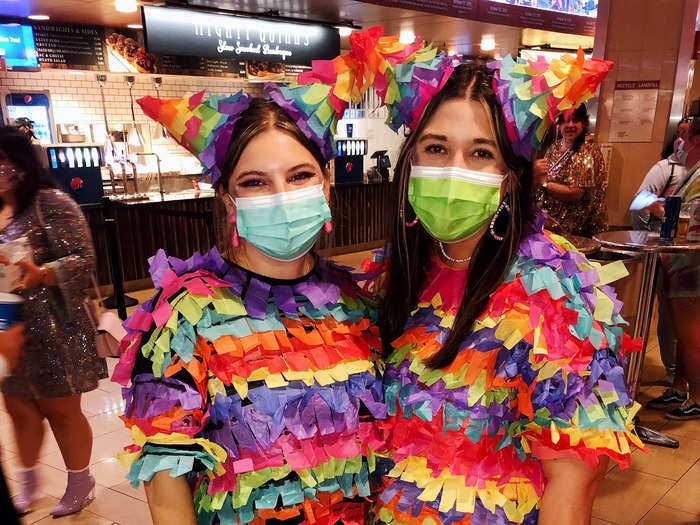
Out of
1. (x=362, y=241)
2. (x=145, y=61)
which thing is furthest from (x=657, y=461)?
(x=145, y=61)

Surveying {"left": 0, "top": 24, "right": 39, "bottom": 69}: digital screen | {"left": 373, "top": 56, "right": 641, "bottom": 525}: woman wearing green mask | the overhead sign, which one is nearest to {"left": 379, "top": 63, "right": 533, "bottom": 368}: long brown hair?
{"left": 373, "top": 56, "right": 641, "bottom": 525}: woman wearing green mask

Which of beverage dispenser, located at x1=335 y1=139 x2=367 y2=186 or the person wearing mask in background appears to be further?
beverage dispenser, located at x1=335 y1=139 x2=367 y2=186

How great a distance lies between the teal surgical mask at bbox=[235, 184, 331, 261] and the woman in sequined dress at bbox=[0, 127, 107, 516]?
4.88 ft

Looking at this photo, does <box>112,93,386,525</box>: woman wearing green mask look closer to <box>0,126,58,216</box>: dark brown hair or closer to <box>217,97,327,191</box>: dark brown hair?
<box>217,97,327,191</box>: dark brown hair

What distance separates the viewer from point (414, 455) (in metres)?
1.24

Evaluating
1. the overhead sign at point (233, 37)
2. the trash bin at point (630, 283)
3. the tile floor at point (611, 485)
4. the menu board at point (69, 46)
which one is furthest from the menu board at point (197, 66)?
the trash bin at point (630, 283)

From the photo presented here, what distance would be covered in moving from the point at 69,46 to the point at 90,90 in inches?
28.8

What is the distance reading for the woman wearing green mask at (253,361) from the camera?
3.55ft

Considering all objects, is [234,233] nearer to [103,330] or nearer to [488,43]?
[103,330]

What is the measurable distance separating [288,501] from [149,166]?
7.44m

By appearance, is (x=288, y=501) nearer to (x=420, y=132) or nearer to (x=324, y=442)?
(x=324, y=442)

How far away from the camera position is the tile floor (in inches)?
104

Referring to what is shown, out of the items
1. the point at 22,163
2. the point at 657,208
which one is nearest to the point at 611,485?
the point at 657,208

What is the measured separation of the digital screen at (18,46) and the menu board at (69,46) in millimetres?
84
